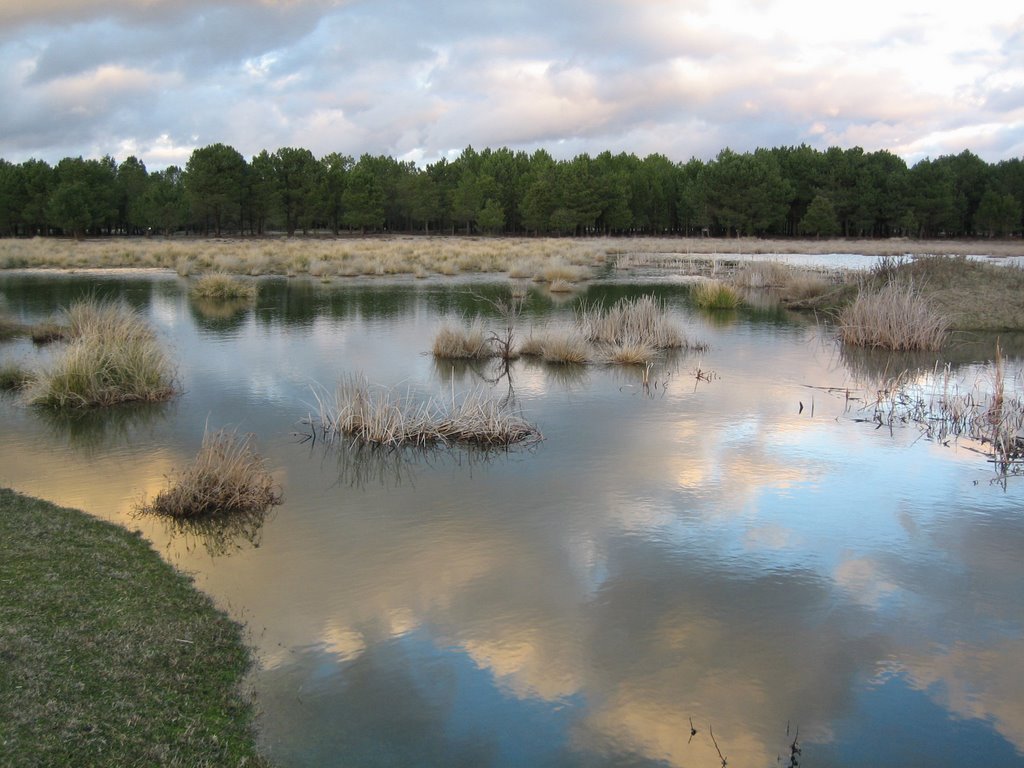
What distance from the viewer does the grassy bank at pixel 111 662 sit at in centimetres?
362

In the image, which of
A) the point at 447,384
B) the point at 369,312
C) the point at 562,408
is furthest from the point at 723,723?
the point at 369,312

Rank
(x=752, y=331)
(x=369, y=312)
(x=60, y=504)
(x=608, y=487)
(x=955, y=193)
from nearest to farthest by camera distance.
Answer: (x=60, y=504), (x=608, y=487), (x=752, y=331), (x=369, y=312), (x=955, y=193)

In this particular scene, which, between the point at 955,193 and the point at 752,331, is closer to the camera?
the point at 752,331

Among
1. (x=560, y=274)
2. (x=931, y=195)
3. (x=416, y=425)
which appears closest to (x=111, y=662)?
(x=416, y=425)

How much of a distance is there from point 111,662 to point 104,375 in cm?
823

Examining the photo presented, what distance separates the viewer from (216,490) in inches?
287

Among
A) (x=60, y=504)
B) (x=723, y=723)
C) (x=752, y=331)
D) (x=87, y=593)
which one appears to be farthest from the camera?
(x=752, y=331)

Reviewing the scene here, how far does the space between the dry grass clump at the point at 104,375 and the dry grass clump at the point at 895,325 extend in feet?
44.1

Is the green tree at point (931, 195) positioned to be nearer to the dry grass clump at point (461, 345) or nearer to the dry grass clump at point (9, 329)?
the dry grass clump at point (461, 345)

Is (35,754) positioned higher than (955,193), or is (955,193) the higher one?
(955,193)

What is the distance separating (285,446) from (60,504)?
2539mm

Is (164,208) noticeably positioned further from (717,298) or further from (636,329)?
(636,329)

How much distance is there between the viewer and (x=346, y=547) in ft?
21.8

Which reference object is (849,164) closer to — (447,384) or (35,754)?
(447,384)
